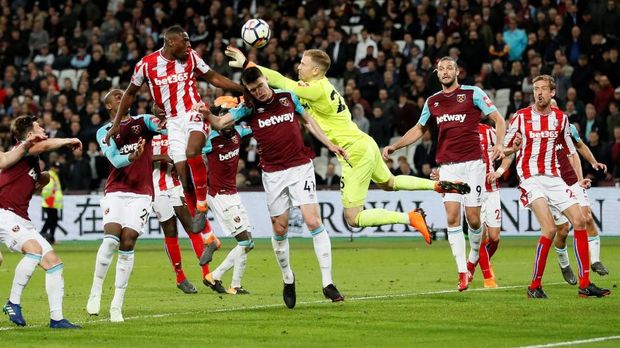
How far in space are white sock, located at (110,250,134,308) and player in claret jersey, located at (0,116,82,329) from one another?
67 centimetres

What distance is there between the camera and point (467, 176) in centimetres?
1463

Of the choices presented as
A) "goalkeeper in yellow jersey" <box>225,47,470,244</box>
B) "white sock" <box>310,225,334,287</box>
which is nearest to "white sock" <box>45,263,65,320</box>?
"white sock" <box>310,225,334,287</box>

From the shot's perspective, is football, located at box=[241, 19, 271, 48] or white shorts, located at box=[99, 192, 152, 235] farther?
football, located at box=[241, 19, 271, 48]

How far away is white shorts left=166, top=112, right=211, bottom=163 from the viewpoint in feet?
46.1

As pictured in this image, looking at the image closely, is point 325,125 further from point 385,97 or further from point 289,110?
point 385,97

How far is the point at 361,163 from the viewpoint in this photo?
1434 cm

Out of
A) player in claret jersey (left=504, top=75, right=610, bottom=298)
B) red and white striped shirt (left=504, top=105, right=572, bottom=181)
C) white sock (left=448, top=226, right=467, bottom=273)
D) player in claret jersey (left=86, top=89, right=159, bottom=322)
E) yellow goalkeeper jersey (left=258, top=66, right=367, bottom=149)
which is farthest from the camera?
white sock (left=448, top=226, right=467, bottom=273)

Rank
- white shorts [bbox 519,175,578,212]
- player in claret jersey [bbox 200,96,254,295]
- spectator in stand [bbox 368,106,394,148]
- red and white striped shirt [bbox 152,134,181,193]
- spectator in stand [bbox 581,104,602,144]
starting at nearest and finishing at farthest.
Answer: white shorts [bbox 519,175,578,212]
player in claret jersey [bbox 200,96,254,295]
red and white striped shirt [bbox 152,134,181,193]
spectator in stand [bbox 581,104,602,144]
spectator in stand [bbox 368,106,394,148]

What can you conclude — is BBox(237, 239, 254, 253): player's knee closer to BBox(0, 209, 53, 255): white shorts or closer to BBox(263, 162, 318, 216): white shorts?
BBox(263, 162, 318, 216): white shorts

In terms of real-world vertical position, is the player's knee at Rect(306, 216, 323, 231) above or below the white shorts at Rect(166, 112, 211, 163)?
below

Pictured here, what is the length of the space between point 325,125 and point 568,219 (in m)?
3.09

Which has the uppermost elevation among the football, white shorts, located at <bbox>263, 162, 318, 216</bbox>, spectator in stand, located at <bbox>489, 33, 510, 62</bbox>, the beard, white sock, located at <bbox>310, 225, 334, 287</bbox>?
the football

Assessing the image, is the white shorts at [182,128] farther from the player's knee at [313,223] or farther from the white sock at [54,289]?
the white sock at [54,289]

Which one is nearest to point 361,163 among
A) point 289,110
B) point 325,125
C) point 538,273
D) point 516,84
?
point 325,125
